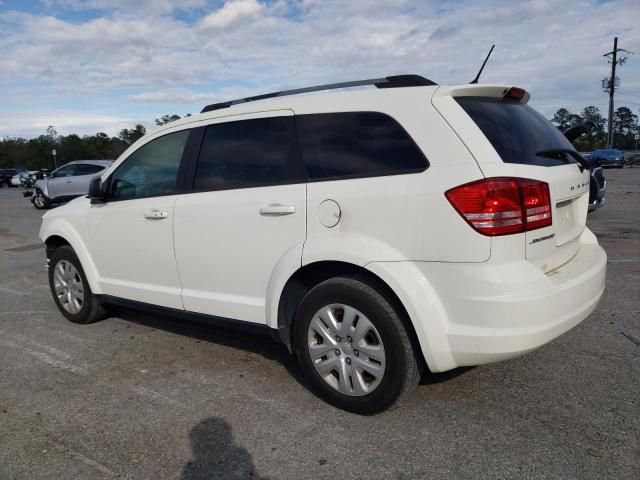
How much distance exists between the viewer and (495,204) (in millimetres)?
2623

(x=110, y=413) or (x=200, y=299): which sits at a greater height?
(x=200, y=299)

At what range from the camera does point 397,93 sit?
119 inches

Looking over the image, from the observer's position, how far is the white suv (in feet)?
8.75

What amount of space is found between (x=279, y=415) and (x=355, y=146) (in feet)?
5.30

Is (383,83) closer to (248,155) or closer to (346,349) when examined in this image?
(248,155)

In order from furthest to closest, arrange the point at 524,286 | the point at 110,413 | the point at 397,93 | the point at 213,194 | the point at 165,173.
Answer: the point at 165,173 < the point at 213,194 < the point at 110,413 < the point at 397,93 < the point at 524,286

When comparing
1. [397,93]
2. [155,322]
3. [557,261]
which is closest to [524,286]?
[557,261]

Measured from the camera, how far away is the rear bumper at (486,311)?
2.61 meters

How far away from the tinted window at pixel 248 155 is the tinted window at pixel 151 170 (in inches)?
11.6

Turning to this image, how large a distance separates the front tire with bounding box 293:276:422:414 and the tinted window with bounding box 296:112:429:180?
2.07ft

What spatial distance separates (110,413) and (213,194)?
1513mm

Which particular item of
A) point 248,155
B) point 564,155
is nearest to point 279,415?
point 248,155

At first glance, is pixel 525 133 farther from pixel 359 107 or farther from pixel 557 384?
pixel 557 384

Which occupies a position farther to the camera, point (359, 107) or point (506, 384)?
point (506, 384)
